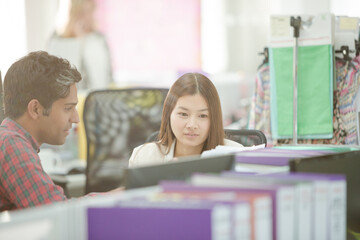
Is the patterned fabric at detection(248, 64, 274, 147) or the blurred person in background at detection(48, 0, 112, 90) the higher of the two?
the blurred person in background at detection(48, 0, 112, 90)

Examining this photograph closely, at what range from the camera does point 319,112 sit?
114 inches

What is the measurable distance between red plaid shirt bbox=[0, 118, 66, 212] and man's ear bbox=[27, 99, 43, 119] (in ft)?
0.78

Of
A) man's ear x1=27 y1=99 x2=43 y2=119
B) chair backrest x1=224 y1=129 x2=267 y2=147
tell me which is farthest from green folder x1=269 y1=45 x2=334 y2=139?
man's ear x1=27 y1=99 x2=43 y2=119

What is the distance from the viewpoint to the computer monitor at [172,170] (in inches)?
41.3

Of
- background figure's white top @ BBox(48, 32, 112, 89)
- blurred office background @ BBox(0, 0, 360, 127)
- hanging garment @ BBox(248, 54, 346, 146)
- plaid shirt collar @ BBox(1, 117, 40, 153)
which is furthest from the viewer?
blurred office background @ BBox(0, 0, 360, 127)

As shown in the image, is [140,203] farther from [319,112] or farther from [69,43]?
[69,43]

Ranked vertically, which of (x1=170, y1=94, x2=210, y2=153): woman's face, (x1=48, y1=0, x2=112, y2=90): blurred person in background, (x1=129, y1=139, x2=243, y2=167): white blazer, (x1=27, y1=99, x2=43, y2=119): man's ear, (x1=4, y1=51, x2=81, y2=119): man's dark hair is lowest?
(x1=129, y1=139, x2=243, y2=167): white blazer

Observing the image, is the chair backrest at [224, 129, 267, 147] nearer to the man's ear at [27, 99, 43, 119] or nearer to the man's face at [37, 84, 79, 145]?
the man's face at [37, 84, 79, 145]

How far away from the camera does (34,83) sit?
1.85 m

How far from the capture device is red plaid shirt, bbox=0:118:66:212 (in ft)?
5.04

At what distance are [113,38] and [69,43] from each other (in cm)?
119

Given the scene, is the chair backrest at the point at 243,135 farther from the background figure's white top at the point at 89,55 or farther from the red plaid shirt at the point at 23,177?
the background figure's white top at the point at 89,55

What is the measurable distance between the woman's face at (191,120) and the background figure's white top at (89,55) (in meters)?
2.82

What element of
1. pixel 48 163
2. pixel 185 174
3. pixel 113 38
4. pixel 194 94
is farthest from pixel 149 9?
pixel 185 174
